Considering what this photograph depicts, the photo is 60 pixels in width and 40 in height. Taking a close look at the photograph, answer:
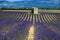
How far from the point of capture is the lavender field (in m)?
6.98

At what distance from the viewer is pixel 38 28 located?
770 centimetres

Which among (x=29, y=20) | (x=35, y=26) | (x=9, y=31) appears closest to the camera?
(x=9, y=31)

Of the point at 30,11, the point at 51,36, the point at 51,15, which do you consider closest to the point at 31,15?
the point at 30,11

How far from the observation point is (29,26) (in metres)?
7.89

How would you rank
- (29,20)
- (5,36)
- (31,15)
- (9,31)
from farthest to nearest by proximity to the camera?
(31,15) < (29,20) < (9,31) < (5,36)

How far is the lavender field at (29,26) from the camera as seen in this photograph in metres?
6.98

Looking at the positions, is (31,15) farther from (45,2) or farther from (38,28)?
(45,2)

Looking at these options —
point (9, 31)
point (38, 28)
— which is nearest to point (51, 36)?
point (38, 28)

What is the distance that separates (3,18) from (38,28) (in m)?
2.03

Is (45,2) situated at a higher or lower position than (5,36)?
higher

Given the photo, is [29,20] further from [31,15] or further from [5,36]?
[5,36]

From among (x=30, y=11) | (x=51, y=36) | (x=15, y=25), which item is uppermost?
(x=30, y=11)

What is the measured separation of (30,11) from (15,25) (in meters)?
1.86

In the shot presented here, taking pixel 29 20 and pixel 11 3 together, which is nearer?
pixel 29 20
